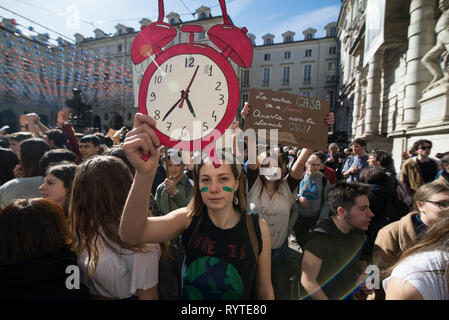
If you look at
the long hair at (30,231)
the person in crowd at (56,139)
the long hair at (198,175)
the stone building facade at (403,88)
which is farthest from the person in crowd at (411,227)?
the stone building facade at (403,88)

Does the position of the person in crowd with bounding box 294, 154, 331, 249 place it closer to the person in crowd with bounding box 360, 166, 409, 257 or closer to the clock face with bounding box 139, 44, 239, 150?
the person in crowd with bounding box 360, 166, 409, 257

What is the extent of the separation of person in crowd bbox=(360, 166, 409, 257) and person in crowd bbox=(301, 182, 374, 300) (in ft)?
3.20

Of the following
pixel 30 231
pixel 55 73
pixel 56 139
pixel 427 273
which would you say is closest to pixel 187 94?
pixel 30 231

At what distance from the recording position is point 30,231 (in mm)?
1214

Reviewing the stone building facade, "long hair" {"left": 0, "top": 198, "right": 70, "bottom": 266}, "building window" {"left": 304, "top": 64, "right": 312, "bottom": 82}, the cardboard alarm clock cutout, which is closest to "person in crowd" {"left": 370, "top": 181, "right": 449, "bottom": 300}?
the cardboard alarm clock cutout

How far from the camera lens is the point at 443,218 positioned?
109 centimetres

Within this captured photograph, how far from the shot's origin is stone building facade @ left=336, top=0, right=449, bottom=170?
6.27 metres

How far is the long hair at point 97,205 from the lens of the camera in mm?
1386

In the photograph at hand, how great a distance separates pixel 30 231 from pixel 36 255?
0.43 ft

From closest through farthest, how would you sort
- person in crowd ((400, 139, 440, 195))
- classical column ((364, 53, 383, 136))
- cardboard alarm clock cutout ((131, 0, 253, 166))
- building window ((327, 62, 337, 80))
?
cardboard alarm clock cutout ((131, 0, 253, 166)) < person in crowd ((400, 139, 440, 195)) < classical column ((364, 53, 383, 136)) < building window ((327, 62, 337, 80))

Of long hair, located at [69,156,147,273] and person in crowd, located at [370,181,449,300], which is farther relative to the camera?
person in crowd, located at [370,181,449,300]

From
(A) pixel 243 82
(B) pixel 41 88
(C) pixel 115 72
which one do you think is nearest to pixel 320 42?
(A) pixel 243 82

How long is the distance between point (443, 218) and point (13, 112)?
31.3 meters
